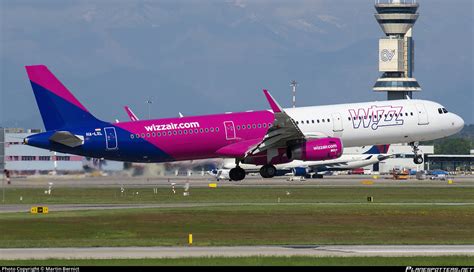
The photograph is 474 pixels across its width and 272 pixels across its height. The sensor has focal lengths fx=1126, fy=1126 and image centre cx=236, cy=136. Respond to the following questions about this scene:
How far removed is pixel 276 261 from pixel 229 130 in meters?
37.3

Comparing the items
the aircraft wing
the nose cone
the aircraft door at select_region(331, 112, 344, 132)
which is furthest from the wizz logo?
the nose cone

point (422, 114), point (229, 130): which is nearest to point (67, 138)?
point (229, 130)

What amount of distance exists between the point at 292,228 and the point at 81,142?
74.0 feet

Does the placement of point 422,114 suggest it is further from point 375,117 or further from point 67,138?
point 67,138

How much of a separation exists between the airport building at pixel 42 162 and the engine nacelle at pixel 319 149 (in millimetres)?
14497

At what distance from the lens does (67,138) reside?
7588 centimetres

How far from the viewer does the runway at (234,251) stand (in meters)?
45.0

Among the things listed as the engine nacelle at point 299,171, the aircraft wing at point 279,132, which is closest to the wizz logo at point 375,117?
the aircraft wing at point 279,132

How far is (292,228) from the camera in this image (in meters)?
58.7

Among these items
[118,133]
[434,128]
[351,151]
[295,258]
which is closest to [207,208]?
[118,133]

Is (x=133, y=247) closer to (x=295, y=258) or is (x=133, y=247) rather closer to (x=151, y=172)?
(x=295, y=258)

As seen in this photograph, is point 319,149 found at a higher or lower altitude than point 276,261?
higher

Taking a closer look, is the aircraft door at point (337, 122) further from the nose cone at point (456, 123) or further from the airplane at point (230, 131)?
the nose cone at point (456, 123)

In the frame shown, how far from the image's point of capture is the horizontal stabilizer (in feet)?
249
